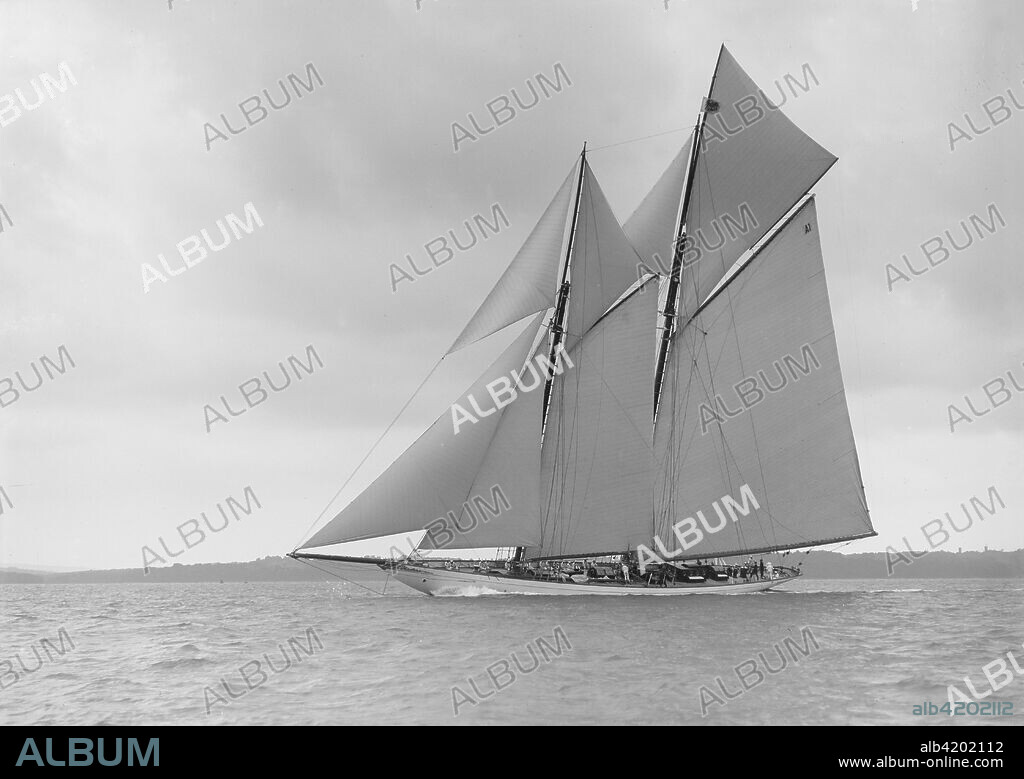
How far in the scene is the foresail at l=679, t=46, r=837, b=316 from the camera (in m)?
46.5

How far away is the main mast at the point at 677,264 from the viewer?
155ft

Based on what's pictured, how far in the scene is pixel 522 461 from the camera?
42.2 m

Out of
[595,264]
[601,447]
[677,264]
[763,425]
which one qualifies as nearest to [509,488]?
[601,447]

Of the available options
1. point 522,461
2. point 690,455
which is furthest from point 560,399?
point 690,455

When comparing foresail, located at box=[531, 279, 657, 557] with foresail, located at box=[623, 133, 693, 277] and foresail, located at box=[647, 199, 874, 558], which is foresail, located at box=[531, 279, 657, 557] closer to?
foresail, located at box=[647, 199, 874, 558]


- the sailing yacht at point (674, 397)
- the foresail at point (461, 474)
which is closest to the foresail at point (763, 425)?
the sailing yacht at point (674, 397)

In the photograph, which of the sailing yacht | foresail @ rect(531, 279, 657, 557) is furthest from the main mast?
foresail @ rect(531, 279, 657, 557)

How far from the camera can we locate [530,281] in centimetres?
4197

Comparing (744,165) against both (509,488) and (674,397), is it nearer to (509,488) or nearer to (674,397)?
(674,397)

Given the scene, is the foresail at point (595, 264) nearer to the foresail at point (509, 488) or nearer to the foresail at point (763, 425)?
the foresail at point (509, 488)

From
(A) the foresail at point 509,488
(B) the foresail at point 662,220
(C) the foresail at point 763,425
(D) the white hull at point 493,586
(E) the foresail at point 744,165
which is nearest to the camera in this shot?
(A) the foresail at point 509,488

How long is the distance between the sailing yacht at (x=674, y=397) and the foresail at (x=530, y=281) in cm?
11

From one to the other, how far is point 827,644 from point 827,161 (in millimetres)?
29407
